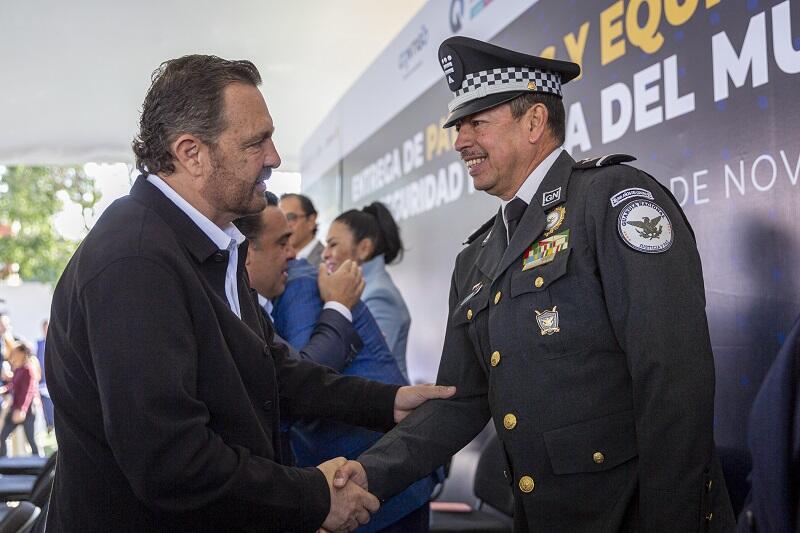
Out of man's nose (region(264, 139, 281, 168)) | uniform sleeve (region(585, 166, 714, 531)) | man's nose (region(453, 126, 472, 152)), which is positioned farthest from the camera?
man's nose (region(453, 126, 472, 152))

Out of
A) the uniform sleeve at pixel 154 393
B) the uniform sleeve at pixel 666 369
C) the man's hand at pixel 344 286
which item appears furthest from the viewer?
the man's hand at pixel 344 286

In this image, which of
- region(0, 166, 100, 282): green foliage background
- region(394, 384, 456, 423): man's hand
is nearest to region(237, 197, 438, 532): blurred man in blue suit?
region(394, 384, 456, 423): man's hand

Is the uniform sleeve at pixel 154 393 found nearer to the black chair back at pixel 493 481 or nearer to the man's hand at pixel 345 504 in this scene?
the man's hand at pixel 345 504

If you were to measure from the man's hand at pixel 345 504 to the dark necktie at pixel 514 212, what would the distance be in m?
0.68

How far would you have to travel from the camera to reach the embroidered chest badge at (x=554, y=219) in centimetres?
189

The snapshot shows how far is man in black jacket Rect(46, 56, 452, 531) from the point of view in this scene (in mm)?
1487

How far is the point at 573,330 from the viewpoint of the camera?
5.83 feet

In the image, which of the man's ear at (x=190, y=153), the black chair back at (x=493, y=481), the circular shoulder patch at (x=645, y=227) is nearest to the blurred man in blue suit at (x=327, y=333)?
the man's ear at (x=190, y=153)

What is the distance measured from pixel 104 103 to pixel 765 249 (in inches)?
258

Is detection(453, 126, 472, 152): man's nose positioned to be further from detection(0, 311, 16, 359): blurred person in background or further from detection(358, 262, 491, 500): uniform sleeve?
detection(0, 311, 16, 359): blurred person in background

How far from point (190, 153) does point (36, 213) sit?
23.7 m

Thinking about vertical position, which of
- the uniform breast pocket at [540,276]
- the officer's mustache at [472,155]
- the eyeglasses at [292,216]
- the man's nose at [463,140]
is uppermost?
the eyeglasses at [292,216]

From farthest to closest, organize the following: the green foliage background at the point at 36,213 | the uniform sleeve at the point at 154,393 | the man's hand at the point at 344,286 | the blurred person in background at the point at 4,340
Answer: the green foliage background at the point at 36,213, the blurred person in background at the point at 4,340, the man's hand at the point at 344,286, the uniform sleeve at the point at 154,393

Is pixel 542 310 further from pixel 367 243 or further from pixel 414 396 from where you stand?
pixel 367 243
